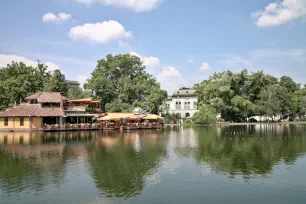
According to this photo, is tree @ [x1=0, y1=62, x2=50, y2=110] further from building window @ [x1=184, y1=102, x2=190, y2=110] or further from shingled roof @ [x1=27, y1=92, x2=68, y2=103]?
building window @ [x1=184, y1=102, x2=190, y2=110]

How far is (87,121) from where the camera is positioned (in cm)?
5388

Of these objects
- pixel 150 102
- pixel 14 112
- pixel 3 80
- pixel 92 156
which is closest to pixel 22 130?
pixel 14 112

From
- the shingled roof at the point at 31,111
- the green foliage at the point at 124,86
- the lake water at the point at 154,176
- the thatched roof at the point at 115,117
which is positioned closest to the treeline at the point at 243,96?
the green foliage at the point at 124,86

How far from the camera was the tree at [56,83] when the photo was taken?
59.3 meters

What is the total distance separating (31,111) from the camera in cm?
4853

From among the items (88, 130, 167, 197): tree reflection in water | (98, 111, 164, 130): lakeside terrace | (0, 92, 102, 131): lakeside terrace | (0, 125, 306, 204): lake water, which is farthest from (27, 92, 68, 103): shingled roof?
(88, 130, 167, 197): tree reflection in water

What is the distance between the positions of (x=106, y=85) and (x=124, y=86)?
3655mm

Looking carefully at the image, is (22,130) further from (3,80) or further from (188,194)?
(188,194)

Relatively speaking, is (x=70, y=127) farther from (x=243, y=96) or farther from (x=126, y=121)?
(x=243, y=96)

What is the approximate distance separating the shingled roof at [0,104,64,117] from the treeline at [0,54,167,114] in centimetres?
752

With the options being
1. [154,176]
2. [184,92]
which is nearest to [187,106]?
[184,92]

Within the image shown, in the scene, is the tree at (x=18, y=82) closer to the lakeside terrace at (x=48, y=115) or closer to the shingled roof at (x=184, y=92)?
the lakeside terrace at (x=48, y=115)

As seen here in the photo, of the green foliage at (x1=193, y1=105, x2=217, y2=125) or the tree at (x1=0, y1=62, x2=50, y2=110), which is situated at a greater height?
the tree at (x1=0, y1=62, x2=50, y2=110)

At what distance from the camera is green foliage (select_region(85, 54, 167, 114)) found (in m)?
59.4
